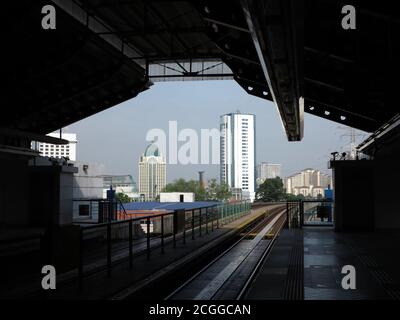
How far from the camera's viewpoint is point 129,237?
948cm

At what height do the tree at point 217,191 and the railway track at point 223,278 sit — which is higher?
the tree at point 217,191

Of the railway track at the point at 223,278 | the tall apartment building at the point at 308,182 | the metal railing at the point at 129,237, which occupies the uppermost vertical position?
the tall apartment building at the point at 308,182

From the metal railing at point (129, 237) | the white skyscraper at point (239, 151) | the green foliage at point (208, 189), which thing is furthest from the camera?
the green foliage at point (208, 189)

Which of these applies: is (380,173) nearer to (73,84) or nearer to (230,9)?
(230,9)

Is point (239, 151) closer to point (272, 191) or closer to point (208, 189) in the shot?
point (272, 191)

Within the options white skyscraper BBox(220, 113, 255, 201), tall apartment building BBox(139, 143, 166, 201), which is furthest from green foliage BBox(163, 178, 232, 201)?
tall apartment building BBox(139, 143, 166, 201)

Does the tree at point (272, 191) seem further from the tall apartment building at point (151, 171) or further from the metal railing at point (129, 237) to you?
the metal railing at point (129, 237)

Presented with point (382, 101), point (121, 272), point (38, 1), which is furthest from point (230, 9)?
point (121, 272)

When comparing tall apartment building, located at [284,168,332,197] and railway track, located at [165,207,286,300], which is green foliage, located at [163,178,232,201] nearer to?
tall apartment building, located at [284,168,332,197]

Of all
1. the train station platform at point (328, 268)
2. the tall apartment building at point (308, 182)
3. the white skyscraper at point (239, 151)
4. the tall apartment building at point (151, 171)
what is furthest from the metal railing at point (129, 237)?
the tall apartment building at point (308, 182)

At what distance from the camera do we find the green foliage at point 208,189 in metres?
109

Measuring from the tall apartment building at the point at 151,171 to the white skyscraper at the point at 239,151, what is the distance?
67.8 ft

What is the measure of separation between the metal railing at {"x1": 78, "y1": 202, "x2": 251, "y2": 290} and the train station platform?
8.42ft

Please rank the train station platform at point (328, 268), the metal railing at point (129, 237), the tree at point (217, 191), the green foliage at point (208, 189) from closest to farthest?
the train station platform at point (328, 268) < the metal railing at point (129, 237) < the tree at point (217, 191) < the green foliage at point (208, 189)
